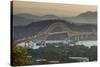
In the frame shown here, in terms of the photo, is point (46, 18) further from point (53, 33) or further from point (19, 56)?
point (19, 56)

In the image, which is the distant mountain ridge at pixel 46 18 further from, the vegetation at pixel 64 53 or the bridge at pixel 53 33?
the vegetation at pixel 64 53

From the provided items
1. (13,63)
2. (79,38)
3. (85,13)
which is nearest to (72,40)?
(79,38)

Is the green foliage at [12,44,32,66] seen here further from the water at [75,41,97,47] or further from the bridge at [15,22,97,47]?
the water at [75,41,97,47]

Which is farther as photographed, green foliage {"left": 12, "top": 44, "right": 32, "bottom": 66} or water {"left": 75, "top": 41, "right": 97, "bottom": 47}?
water {"left": 75, "top": 41, "right": 97, "bottom": 47}

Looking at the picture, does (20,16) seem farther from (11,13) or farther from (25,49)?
(25,49)

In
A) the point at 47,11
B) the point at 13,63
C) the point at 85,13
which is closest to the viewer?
the point at 13,63

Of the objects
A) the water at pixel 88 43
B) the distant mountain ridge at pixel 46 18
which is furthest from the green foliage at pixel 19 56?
the water at pixel 88 43

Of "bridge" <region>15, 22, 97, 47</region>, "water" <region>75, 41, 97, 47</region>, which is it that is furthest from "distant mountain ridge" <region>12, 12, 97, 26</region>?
"water" <region>75, 41, 97, 47</region>

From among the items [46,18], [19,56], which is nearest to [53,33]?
[46,18]
